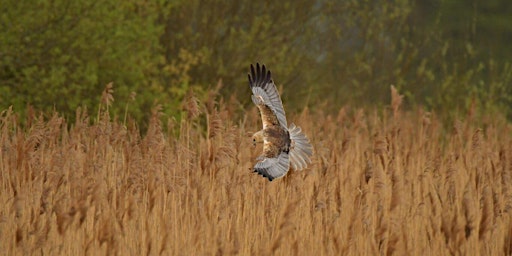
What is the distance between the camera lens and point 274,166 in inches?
232

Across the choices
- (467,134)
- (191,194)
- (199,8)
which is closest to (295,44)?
(199,8)

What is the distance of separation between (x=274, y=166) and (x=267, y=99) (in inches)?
20.9

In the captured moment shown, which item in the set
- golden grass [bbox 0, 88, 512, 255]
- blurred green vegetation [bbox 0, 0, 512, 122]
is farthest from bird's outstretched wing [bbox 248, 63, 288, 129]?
blurred green vegetation [bbox 0, 0, 512, 122]

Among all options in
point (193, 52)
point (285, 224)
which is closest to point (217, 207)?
point (285, 224)

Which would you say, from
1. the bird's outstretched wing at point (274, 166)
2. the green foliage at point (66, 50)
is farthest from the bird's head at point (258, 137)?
the green foliage at point (66, 50)

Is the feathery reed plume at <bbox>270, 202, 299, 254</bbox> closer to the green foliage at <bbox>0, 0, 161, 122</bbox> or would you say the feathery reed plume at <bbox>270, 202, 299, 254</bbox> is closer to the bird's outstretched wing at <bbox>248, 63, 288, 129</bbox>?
the bird's outstretched wing at <bbox>248, 63, 288, 129</bbox>

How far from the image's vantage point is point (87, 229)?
6191 mm

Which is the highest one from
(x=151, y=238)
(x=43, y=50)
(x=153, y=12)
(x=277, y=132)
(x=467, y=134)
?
(x=153, y=12)

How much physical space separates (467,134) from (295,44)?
191 inches

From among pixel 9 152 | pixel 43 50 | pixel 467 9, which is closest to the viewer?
pixel 9 152

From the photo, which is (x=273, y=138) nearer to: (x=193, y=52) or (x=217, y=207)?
(x=217, y=207)

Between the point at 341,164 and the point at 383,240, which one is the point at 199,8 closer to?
the point at 341,164

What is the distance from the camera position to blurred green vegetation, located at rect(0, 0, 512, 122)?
11.1 metres

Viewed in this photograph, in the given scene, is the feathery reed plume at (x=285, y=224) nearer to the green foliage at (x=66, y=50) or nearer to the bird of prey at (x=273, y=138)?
the bird of prey at (x=273, y=138)
